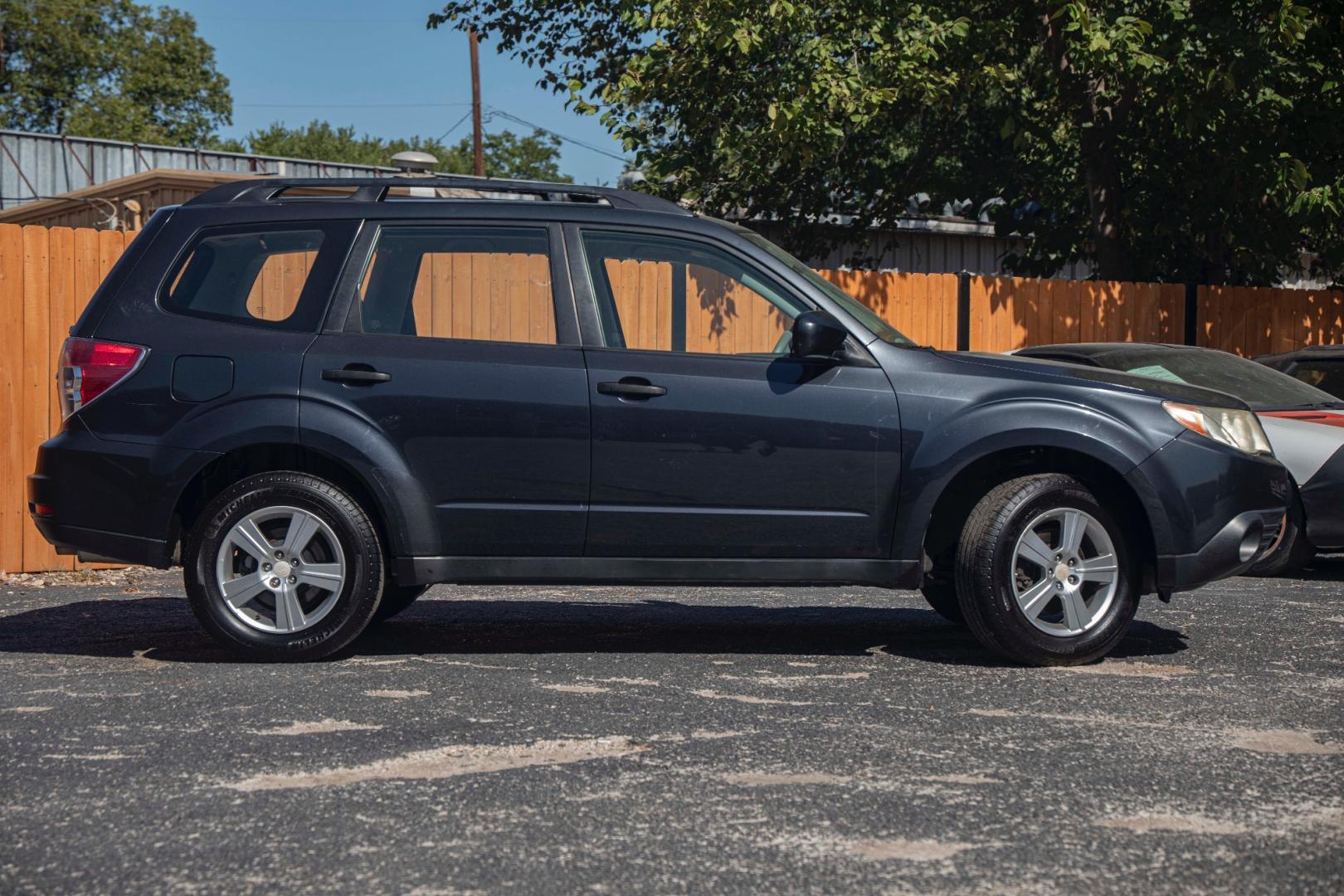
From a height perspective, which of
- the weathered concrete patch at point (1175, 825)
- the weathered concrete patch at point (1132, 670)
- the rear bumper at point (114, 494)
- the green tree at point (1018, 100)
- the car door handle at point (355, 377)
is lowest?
the weathered concrete patch at point (1175, 825)

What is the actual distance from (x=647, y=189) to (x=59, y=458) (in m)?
11.8

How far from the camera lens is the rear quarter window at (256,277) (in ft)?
21.0

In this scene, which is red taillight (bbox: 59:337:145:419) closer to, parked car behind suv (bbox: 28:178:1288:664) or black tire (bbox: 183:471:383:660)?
parked car behind suv (bbox: 28:178:1288:664)

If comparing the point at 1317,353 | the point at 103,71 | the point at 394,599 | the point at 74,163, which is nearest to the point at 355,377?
the point at 394,599

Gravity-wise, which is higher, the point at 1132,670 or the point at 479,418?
the point at 479,418

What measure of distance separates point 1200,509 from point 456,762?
330cm

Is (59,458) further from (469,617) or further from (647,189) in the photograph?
(647,189)

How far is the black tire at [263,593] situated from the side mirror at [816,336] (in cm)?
189

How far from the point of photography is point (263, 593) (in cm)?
626

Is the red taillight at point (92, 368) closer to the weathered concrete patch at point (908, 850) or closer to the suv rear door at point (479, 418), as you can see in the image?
the suv rear door at point (479, 418)

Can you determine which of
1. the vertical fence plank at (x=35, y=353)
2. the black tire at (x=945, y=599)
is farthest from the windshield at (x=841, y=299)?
the vertical fence plank at (x=35, y=353)

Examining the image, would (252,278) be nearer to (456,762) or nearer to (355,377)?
(355,377)

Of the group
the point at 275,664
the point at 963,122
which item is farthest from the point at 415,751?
the point at 963,122

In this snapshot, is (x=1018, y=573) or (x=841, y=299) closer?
(x=1018, y=573)
